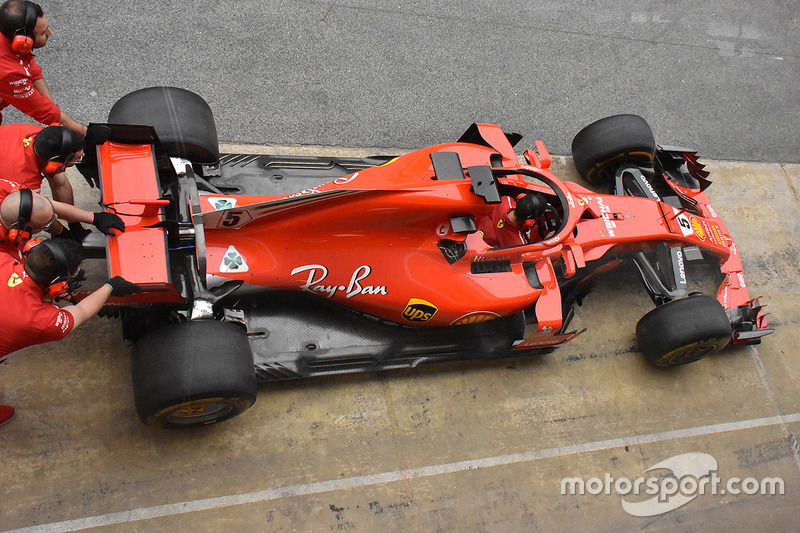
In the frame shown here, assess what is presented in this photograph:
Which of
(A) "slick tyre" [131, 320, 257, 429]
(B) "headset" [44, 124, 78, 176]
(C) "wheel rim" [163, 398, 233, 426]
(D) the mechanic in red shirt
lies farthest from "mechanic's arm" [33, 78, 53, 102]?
(C) "wheel rim" [163, 398, 233, 426]

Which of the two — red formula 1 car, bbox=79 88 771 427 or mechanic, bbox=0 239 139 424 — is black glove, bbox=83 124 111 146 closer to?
red formula 1 car, bbox=79 88 771 427

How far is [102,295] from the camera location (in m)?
3.36

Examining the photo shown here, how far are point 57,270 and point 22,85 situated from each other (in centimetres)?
181

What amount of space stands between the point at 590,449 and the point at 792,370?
2404 millimetres

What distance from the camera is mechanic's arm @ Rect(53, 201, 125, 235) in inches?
136

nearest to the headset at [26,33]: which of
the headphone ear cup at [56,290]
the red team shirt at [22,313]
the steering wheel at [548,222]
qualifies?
the red team shirt at [22,313]

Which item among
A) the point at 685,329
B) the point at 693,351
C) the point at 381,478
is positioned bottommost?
the point at 381,478

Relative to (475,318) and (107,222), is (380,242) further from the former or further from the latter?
(107,222)

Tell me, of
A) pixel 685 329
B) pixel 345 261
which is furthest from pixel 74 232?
pixel 685 329

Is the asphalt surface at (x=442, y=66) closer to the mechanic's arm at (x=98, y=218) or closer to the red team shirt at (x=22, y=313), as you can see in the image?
the mechanic's arm at (x=98, y=218)

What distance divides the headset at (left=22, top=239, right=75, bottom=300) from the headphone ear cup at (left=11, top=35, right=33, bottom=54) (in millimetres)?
1409

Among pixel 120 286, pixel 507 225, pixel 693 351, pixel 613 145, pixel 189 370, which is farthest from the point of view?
pixel 613 145

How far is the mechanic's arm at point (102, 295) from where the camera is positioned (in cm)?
332

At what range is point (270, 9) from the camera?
6.33 m
